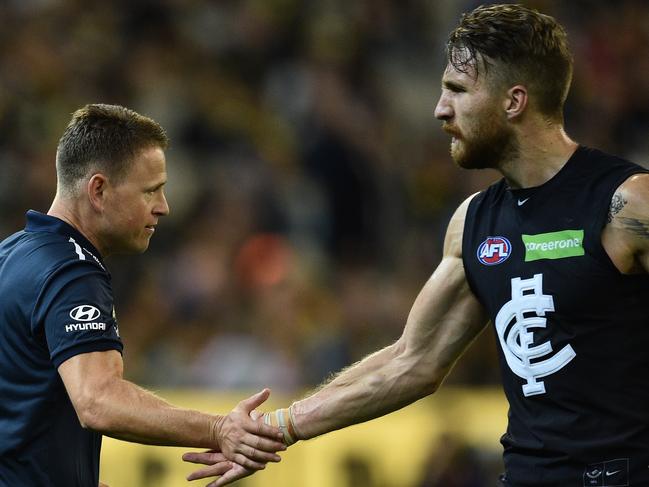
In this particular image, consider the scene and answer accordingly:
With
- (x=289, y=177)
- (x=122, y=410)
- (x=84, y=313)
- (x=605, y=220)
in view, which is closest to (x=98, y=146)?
(x=84, y=313)

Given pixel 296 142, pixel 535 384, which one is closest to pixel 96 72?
pixel 296 142

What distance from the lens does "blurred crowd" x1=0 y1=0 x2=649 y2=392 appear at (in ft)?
32.8

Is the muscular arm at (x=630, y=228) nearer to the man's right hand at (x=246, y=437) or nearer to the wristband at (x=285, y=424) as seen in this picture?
the man's right hand at (x=246, y=437)

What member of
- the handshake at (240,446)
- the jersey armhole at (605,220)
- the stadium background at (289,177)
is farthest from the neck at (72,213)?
the stadium background at (289,177)

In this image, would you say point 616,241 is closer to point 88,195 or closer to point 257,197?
point 88,195

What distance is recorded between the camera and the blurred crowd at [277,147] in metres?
9.98

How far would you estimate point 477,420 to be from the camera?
8.38 metres

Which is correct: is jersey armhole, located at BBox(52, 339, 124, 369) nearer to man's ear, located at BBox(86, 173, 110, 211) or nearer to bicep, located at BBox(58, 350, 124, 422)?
bicep, located at BBox(58, 350, 124, 422)

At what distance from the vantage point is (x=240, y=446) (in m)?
5.32

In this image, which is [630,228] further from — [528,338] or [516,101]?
[516,101]

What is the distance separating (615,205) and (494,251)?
611 mm

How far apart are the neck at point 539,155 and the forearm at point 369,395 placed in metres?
1.03

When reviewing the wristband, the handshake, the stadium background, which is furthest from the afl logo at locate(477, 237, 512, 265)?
the stadium background

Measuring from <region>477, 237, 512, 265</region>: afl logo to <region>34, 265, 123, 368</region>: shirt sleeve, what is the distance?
5.03 ft
